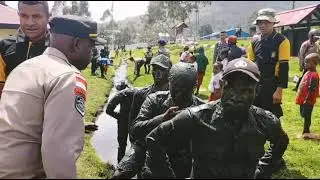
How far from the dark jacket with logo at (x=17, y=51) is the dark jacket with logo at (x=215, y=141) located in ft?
5.67

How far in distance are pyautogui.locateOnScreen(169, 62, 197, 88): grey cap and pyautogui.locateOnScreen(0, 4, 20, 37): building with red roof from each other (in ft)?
42.5

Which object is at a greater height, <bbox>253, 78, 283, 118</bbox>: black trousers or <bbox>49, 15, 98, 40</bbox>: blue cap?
<bbox>49, 15, 98, 40</bbox>: blue cap

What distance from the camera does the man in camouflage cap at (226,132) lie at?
304 cm

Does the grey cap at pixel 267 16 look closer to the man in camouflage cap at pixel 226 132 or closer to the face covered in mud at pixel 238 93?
the man in camouflage cap at pixel 226 132

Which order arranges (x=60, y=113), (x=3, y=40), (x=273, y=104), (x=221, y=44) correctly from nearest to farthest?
(x=60, y=113) → (x=3, y=40) → (x=273, y=104) → (x=221, y=44)

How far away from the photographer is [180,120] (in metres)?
3.17

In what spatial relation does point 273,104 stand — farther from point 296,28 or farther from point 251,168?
point 296,28

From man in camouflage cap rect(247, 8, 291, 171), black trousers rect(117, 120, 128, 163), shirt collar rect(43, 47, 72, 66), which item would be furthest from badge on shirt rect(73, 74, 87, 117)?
man in camouflage cap rect(247, 8, 291, 171)

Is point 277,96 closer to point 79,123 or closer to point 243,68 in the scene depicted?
point 243,68

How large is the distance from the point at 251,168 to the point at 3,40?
8.94 ft

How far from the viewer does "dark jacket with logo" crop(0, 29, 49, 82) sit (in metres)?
4.38

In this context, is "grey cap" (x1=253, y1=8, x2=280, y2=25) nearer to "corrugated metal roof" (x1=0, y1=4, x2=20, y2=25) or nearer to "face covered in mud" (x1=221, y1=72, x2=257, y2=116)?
"face covered in mud" (x1=221, y1=72, x2=257, y2=116)

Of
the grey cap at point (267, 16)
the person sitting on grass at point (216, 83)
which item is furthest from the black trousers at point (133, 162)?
the person sitting on grass at point (216, 83)

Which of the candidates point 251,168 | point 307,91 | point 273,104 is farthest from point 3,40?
point 307,91
